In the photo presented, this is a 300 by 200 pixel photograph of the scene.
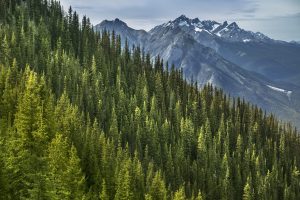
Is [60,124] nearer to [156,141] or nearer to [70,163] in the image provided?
[70,163]

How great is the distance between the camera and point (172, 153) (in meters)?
195

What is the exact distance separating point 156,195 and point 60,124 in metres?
28.6

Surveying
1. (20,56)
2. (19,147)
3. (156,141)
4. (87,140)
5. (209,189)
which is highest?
(20,56)

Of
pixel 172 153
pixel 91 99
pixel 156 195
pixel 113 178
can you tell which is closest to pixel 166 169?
pixel 172 153

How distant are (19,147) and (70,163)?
11.7 metres

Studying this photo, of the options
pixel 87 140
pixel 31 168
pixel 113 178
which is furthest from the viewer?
pixel 87 140

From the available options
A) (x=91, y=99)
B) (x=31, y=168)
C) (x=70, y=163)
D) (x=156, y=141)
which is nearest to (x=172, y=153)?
(x=156, y=141)

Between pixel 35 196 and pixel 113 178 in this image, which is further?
pixel 113 178

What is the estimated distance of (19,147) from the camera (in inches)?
2486

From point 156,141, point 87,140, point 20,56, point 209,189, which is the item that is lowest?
point 209,189

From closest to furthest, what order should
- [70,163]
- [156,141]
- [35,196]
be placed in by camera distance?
[35,196], [70,163], [156,141]

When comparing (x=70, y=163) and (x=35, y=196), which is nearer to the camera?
(x=35, y=196)

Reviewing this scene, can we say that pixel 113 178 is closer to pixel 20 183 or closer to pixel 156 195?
pixel 156 195

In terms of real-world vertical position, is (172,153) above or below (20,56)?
below
